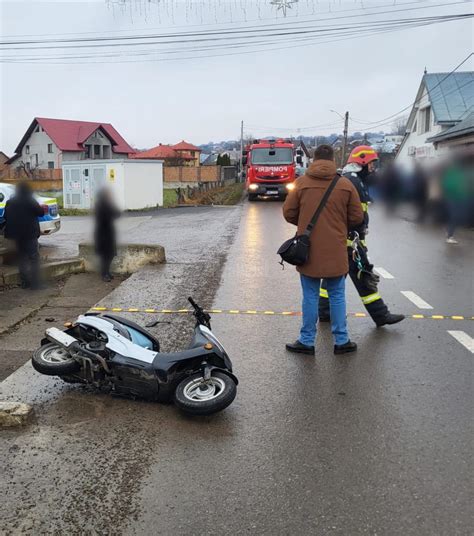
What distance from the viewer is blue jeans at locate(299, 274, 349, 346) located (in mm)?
4875

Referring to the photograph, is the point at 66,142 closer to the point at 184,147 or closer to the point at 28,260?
the point at 184,147

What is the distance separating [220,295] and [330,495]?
182 inches

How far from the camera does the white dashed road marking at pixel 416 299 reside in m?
6.70

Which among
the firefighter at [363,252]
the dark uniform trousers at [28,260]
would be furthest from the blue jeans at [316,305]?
the dark uniform trousers at [28,260]

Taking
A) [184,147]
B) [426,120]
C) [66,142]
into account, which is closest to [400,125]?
[426,120]

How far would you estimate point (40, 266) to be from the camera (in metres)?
9.38

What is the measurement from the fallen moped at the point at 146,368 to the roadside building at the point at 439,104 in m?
23.7

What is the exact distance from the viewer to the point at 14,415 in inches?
142

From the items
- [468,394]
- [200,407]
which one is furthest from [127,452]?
[468,394]

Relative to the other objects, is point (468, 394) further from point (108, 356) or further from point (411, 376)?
point (108, 356)

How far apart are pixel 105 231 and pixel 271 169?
17.6m

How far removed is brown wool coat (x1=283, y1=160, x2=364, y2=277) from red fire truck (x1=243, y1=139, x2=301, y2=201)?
20.5 meters

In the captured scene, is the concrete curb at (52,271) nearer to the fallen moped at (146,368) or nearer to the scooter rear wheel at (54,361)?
the scooter rear wheel at (54,361)

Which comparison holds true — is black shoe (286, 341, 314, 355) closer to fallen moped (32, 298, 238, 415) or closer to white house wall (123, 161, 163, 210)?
fallen moped (32, 298, 238, 415)
